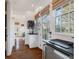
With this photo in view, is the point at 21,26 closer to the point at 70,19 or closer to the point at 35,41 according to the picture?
the point at 35,41

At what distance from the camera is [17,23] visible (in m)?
16.0

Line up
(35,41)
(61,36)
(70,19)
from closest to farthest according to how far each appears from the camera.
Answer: (70,19), (61,36), (35,41)

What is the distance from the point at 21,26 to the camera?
53.9 ft

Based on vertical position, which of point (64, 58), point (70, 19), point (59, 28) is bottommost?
point (64, 58)

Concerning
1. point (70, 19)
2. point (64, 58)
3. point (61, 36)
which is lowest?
point (64, 58)

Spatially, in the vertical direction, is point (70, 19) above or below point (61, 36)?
above

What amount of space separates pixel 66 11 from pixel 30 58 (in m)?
2.63
